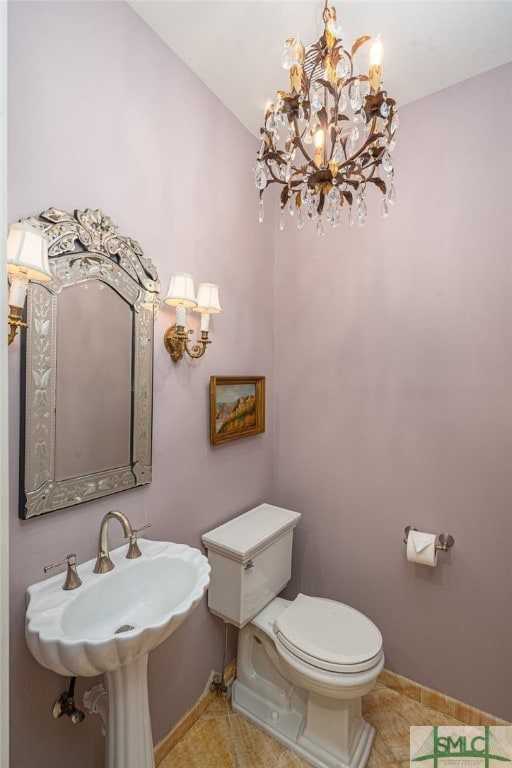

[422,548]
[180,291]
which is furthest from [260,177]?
[422,548]

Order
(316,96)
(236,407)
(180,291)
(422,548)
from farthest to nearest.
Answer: (236,407), (422,548), (180,291), (316,96)

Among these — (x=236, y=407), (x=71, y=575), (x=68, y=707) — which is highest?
(x=236, y=407)

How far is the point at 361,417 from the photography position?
73.6 inches

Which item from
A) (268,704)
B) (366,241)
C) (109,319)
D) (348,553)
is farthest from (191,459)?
(366,241)

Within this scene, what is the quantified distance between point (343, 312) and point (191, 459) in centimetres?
111

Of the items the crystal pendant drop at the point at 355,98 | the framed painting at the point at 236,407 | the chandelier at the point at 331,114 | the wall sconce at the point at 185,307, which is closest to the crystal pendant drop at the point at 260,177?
the chandelier at the point at 331,114

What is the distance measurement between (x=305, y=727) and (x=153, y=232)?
2149 millimetres

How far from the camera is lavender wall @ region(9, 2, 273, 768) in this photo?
1.01 metres

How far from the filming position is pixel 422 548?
1609 millimetres

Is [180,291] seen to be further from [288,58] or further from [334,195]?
[288,58]

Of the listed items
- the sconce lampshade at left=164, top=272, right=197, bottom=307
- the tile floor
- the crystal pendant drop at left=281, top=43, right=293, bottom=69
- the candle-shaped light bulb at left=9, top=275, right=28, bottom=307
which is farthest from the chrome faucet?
the crystal pendant drop at left=281, top=43, right=293, bottom=69

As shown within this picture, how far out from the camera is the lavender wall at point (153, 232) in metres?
1.01

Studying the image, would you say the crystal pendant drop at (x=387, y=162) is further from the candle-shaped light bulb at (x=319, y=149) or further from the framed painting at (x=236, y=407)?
the framed painting at (x=236, y=407)

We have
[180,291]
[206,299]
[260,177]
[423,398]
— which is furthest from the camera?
[423,398]
